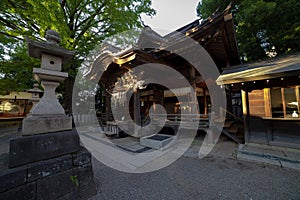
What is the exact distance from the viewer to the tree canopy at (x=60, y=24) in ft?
16.1

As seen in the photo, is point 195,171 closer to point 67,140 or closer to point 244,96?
point 67,140

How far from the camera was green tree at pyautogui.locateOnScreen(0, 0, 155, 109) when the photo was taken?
491cm

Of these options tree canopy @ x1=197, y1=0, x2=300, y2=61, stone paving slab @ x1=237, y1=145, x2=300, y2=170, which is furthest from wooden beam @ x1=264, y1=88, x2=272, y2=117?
tree canopy @ x1=197, y1=0, x2=300, y2=61

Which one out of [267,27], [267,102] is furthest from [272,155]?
[267,27]

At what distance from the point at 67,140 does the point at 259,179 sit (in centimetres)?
427

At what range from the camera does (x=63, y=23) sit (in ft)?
16.9

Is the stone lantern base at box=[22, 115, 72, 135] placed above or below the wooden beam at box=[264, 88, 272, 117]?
below

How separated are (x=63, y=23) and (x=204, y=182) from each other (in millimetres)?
7159

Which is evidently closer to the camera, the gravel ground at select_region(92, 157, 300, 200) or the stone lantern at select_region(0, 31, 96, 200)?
the stone lantern at select_region(0, 31, 96, 200)

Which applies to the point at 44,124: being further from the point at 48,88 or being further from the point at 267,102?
the point at 267,102

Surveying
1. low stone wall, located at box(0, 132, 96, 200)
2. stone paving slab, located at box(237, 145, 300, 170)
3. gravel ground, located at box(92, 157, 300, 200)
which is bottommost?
gravel ground, located at box(92, 157, 300, 200)

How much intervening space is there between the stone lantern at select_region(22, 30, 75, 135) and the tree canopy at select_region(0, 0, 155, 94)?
3.09 m

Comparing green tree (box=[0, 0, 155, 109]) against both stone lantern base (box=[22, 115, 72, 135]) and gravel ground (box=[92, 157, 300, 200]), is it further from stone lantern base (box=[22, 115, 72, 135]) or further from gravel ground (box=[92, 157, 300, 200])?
gravel ground (box=[92, 157, 300, 200])

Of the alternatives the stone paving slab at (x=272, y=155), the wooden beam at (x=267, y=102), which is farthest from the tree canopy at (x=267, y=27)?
the stone paving slab at (x=272, y=155)
